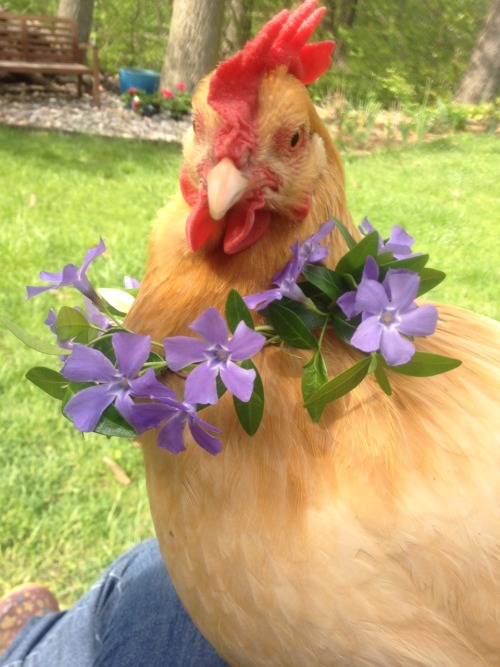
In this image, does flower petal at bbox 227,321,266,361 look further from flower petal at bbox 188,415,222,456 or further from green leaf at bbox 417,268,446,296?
green leaf at bbox 417,268,446,296

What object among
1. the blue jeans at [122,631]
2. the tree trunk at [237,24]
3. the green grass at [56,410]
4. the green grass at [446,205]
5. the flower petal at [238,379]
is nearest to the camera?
the flower petal at [238,379]

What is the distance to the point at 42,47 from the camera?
19.9 ft

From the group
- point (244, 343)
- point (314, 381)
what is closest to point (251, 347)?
point (244, 343)

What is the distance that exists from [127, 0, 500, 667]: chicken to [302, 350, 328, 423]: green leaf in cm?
5

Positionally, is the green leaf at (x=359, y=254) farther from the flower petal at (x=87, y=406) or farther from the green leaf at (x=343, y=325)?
the flower petal at (x=87, y=406)

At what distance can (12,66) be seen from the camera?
18.5 ft

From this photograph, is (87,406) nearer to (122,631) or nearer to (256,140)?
(256,140)

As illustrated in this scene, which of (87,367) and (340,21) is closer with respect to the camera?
(87,367)

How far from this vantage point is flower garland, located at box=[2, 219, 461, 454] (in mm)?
704

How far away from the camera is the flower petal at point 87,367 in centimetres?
71

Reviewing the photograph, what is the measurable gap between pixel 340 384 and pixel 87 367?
0.31m

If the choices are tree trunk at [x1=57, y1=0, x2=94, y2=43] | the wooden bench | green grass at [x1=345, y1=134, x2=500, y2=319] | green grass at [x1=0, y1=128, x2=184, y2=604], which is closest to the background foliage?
tree trunk at [x1=57, y1=0, x2=94, y2=43]

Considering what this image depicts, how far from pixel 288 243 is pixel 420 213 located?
3360 mm

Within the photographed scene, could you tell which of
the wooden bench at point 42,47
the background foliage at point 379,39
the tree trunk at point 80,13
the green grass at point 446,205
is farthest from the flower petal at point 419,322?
the tree trunk at point 80,13
